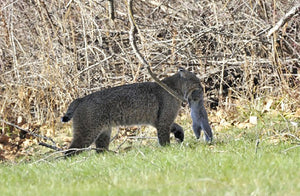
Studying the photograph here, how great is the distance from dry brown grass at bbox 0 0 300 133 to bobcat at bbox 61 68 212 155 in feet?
7.29

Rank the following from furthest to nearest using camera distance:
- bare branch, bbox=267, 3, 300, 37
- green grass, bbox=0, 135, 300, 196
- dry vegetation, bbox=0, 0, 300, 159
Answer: dry vegetation, bbox=0, 0, 300, 159 < bare branch, bbox=267, 3, 300, 37 < green grass, bbox=0, 135, 300, 196

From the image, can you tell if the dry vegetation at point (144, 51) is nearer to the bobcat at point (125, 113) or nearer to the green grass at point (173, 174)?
the bobcat at point (125, 113)

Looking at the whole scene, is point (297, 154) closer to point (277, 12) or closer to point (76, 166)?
point (76, 166)

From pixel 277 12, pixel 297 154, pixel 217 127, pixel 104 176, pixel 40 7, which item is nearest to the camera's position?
pixel 104 176

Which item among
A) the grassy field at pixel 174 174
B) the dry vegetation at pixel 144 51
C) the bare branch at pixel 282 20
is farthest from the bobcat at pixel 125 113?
the dry vegetation at pixel 144 51

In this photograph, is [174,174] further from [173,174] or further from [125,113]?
[125,113]

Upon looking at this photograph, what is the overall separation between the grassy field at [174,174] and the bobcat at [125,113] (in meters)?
1.08

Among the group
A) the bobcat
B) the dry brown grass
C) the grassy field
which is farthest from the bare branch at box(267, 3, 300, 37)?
the dry brown grass

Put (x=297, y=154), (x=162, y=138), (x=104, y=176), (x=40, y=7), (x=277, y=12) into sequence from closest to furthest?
A: (x=104, y=176)
(x=297, y=154)
(x=162, y=138)
(x=40, y=7)
(x=277, y=12)

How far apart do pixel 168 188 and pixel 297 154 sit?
209cm

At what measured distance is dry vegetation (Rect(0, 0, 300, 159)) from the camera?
35.1 feet

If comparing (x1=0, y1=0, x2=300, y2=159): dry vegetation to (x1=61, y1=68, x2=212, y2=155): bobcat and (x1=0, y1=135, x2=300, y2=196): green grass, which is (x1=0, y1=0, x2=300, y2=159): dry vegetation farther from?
(x1=0, y1=135, x2=300, y2=196): green grass

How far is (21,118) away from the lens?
10.9 m

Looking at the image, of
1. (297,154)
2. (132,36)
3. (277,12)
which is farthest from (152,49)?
(297,154)
